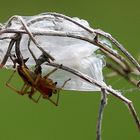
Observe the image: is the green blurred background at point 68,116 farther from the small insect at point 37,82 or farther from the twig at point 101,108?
the twig at point 101,108

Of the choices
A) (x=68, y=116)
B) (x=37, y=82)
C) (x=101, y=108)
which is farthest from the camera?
(x=68, y=116)

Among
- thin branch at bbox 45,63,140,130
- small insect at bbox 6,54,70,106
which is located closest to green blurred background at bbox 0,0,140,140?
small insect at bbox 6,54,70,106

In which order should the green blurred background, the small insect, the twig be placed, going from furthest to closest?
the green blurred background
the small insect
the twig

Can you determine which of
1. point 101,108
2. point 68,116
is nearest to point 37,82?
point 101,108

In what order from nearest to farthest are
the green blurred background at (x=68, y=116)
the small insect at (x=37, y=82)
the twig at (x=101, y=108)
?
the twig at (x=101, y=108)
the small insect at (x=37, y=82)
the green blurred background at (x=68, y=116)

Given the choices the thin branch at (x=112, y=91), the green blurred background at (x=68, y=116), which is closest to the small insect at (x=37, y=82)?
the thin branch at (x=112, y=91)

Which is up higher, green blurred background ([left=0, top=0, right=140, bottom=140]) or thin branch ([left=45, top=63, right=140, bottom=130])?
green blurred background ([left=0, top=0, right=140, bottom=140])

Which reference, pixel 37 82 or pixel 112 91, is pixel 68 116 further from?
pixel 112 91

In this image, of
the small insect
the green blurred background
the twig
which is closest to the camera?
the twig

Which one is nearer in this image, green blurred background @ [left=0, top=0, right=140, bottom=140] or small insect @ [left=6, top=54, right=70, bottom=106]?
small insect @ [left=6, top=54, right=70, bottom=106]

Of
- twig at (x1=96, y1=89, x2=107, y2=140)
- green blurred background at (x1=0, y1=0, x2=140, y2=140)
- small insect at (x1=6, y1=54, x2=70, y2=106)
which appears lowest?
twig at (x1=96, y1=89, x2=107, y2=140)

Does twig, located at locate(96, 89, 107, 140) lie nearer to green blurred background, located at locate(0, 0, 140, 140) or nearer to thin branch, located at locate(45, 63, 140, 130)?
thin branch, located at locate(45, 63, 140, 130)
